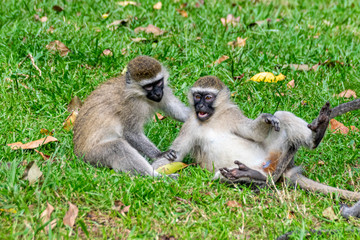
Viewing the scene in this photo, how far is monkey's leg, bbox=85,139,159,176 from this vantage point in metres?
5.71

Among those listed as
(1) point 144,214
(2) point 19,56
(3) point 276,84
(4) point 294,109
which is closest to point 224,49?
(3) point 276,84

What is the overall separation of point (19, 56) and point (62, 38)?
29.5 inches

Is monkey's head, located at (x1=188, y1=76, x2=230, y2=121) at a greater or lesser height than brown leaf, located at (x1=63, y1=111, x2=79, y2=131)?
greater

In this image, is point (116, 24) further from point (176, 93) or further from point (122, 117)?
point (122, 117)

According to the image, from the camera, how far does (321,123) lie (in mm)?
4992

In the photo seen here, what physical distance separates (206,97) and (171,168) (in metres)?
0.86

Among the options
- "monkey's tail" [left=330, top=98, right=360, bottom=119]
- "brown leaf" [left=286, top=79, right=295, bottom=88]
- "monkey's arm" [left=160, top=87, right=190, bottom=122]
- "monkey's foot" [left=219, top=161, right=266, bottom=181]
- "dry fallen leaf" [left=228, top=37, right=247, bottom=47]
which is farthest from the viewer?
"dry fallen leaf" [left=228, top=37, right=247, bottom=47]

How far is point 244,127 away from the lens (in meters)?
5.75

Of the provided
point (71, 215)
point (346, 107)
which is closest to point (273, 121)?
point (346, 107)

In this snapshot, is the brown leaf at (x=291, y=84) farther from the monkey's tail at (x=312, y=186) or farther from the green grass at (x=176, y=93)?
the monkey's tail at (x=312, y=186)

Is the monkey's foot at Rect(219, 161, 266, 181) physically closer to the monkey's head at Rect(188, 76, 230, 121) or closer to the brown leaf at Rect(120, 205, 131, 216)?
the monkey's head at Rect(188, 76, 230, 121)

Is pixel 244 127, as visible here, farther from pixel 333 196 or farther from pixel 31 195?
pixel 31 195

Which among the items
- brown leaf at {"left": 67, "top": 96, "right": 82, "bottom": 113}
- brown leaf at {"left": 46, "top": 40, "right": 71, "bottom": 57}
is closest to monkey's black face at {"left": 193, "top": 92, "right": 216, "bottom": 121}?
brown leaf at {"left": 67, "top": 96, "right": 82, "bottom": 113}

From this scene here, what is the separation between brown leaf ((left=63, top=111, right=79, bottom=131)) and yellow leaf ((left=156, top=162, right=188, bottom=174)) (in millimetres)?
1589
